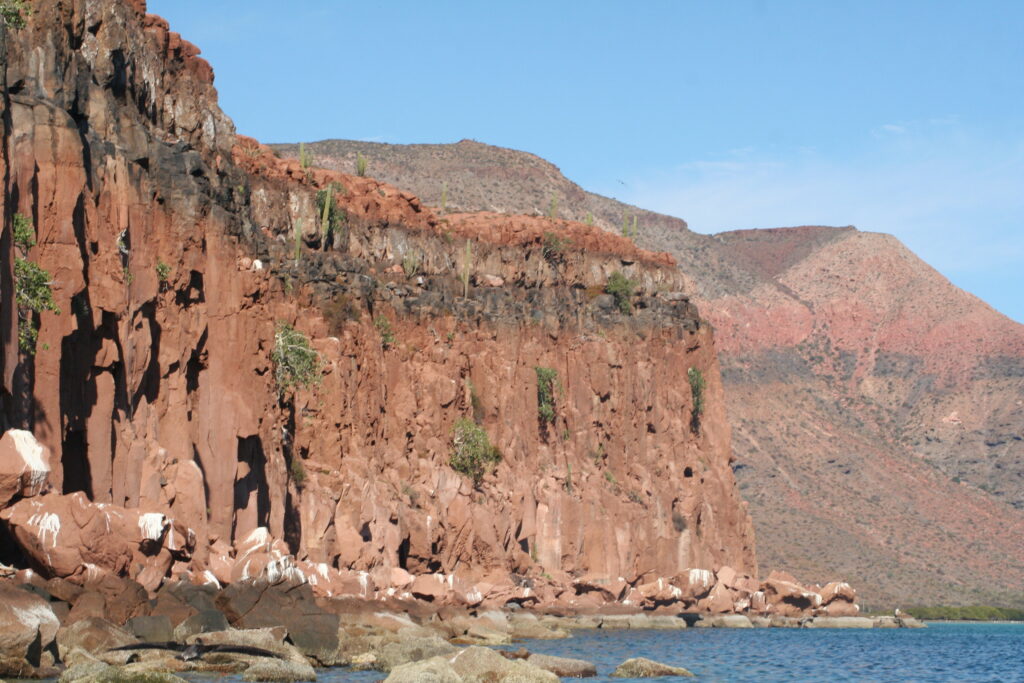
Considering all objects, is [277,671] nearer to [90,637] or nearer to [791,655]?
[90,637]

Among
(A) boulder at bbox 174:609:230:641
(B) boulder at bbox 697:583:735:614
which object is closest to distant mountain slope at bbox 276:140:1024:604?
(B) boulder at bbox 697:583:735:614

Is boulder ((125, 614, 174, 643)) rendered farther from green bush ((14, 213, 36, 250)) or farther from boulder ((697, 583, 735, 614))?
boulder ((697, 583, 735, 614))

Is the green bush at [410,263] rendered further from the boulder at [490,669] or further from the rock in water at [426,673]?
the rock in water at [426,673]

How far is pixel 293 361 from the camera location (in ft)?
186

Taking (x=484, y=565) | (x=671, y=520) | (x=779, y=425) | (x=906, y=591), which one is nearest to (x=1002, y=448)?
(x=779, y=425)

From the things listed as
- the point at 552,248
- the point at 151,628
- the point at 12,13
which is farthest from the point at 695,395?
the point at 151,628

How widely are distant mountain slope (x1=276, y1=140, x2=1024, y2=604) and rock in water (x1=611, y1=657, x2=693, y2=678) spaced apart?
86.3m

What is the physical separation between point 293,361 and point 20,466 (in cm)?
2621

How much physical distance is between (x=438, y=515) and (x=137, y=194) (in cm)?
2700

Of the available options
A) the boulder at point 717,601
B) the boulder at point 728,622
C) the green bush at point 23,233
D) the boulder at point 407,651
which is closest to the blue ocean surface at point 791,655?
the boulder at point 407,651

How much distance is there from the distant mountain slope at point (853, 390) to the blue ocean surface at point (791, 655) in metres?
54.5

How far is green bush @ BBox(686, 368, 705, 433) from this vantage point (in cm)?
9081

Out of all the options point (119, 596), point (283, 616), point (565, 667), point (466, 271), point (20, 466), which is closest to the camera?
point (20, 466)

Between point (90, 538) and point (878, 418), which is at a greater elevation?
point (878, 418)
